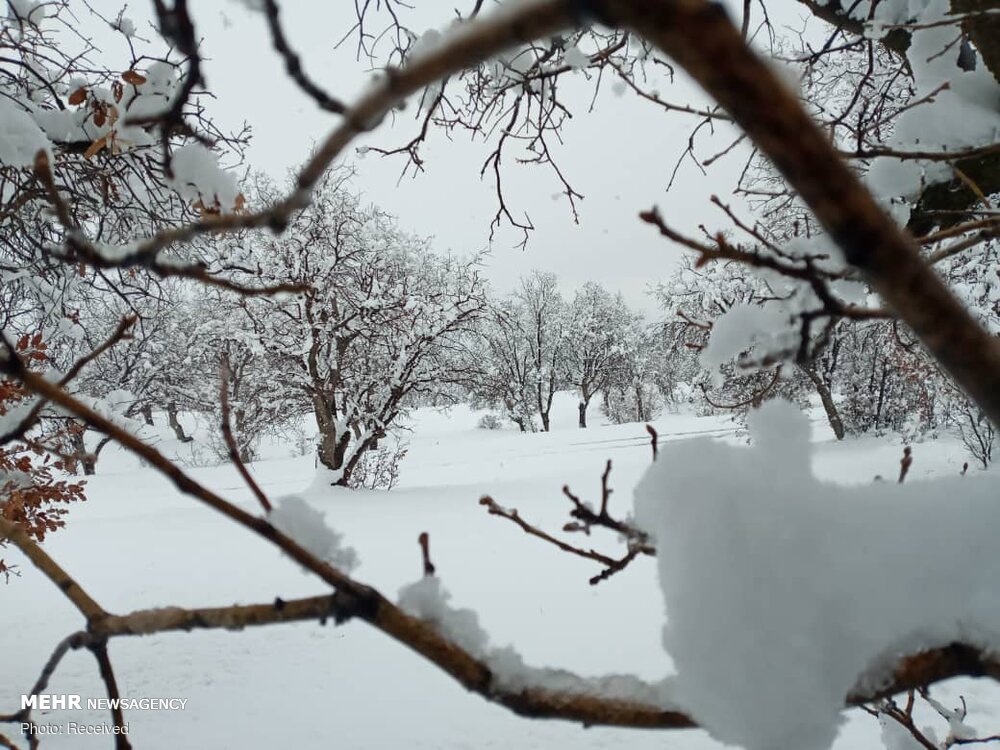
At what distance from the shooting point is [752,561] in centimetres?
45

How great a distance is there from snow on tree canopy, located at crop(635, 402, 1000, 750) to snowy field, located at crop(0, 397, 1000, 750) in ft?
5.36

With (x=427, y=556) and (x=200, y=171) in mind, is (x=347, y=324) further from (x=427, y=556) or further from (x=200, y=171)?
(x=427, y=556)

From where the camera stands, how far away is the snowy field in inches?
142

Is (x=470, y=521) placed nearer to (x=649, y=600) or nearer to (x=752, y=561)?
(x=649, y=600)

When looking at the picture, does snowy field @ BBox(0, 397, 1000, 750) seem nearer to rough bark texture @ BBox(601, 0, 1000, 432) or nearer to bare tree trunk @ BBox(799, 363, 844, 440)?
bare tree trunk @ BBox(799, 363, 844, 440)

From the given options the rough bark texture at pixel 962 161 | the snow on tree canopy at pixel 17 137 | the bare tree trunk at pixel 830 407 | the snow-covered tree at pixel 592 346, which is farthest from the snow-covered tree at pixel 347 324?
the snow-covered tree at pixel 592 346

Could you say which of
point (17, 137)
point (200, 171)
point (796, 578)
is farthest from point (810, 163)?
point (17, 137)

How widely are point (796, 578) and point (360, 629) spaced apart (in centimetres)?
542

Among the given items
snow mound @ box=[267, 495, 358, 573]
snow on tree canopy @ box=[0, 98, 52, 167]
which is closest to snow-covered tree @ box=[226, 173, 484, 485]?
snow on tree canopy @ box=[0, 98, 52, 167]

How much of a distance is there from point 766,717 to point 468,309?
34.3 ft

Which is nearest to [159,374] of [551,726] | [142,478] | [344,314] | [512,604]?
[142,478]

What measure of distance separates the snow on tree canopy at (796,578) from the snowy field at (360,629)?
1.63 meters

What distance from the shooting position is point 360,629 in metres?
5.16

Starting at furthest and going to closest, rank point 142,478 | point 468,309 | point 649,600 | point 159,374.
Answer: point 159,374, point 142,478, point 468,309, point 649,600
